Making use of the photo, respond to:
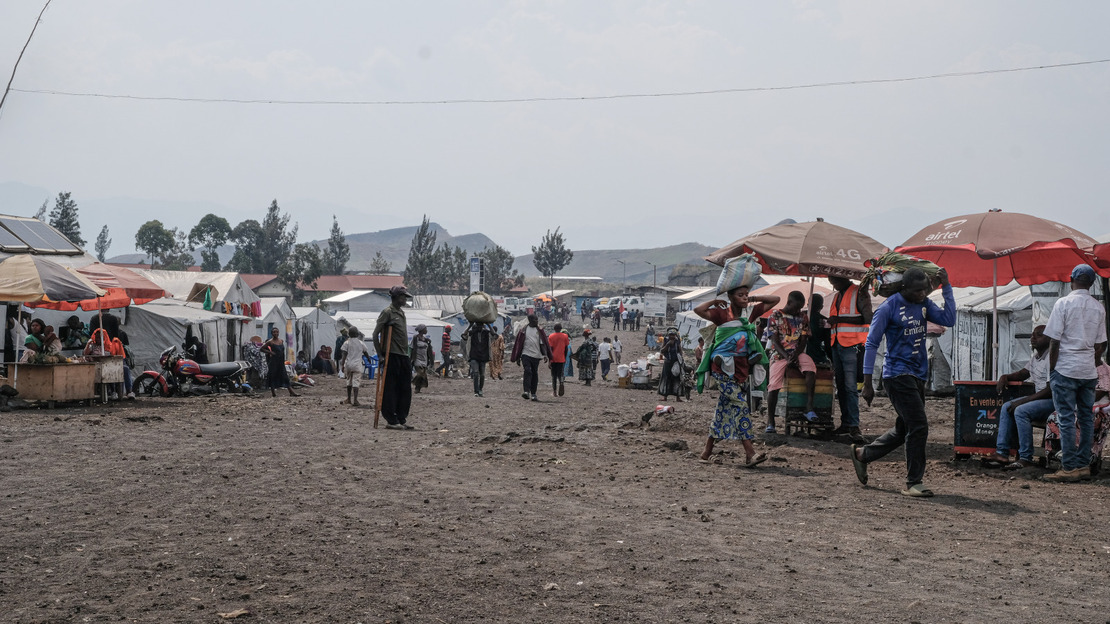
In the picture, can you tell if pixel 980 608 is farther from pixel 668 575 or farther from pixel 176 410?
pixel 176 410

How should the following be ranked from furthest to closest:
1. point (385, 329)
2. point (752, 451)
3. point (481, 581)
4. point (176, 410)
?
point (176, 410), point (385, 329), point (752, 451), point (481, 581)

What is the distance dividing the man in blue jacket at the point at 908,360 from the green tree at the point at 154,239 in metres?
112

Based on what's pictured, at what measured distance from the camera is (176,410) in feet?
50.1

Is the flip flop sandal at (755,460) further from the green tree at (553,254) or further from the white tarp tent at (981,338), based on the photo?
the green tree at (553,254)

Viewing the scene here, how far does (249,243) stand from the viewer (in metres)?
122

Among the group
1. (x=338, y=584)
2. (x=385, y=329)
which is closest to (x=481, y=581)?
(x=338, y=584)

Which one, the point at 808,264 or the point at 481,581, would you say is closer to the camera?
the point at 481,581

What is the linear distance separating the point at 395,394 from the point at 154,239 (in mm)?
106813

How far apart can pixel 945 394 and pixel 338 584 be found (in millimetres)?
18335

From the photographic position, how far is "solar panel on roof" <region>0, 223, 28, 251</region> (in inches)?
712

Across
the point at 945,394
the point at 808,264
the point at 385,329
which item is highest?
the point at 808,264

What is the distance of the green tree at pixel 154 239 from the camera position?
109 m

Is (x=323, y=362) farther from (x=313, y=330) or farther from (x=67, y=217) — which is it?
(x=67, y=217)

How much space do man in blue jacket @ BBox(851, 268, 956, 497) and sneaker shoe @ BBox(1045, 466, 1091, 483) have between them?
146 cm
